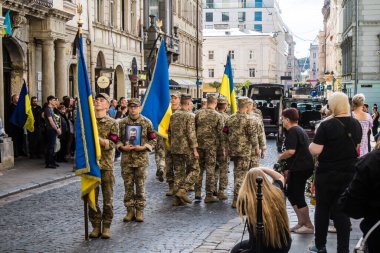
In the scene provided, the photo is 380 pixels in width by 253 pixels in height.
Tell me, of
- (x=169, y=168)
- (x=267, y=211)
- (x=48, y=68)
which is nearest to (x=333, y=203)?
(x=267, y=211)

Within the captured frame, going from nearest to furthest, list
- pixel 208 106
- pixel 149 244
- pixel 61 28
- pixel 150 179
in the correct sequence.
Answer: pixel 149 244
pixel 208 106
pixel 150 179
pixel 61 28

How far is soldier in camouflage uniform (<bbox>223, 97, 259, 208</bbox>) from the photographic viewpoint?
11852mm

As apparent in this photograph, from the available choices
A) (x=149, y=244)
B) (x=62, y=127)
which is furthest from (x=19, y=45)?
(x=149, y=244)

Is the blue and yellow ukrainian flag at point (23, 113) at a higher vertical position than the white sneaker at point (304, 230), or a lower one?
higher

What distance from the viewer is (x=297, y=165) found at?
9.06 metres

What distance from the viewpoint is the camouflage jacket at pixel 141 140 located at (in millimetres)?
10242

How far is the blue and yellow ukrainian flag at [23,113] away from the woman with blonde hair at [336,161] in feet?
40.4

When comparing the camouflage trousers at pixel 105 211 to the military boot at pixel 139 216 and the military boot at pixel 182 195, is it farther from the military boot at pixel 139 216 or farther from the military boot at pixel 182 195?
the military boot at pixel 182 195

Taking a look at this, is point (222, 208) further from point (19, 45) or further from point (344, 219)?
point (19, 45)

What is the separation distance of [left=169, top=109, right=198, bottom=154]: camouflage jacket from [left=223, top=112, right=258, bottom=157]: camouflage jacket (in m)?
0.67

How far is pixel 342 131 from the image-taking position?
7.60m

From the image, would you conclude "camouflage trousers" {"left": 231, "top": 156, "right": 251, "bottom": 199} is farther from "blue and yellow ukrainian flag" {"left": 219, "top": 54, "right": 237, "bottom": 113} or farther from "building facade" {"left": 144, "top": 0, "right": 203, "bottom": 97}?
"building facade" {"left": 144, "top": 0, "right": 203, "bottom": 97}

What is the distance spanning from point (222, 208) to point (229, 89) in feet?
20.3

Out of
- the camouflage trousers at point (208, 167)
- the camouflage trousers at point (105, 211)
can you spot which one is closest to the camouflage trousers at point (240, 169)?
the camouflage trousers at point (208, 167)
